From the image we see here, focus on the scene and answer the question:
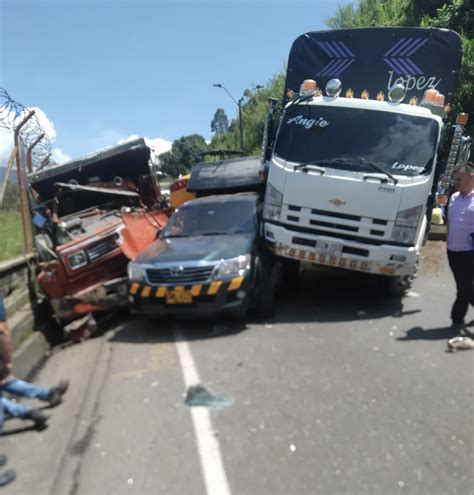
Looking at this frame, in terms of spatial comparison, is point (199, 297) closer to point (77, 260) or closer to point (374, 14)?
point (77, 260)

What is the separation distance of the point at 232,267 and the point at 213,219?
1.65 m

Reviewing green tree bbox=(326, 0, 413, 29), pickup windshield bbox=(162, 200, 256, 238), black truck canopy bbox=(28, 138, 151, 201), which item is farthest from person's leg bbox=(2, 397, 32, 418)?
green tree bbox=(326, 0, 413, 29)

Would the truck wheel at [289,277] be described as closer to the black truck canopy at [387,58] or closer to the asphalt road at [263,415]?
the asphalt road at [263,415]

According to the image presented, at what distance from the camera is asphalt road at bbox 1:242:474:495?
3.40 metres

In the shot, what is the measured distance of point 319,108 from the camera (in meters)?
7.71

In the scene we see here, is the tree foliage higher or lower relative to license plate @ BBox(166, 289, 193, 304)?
higher

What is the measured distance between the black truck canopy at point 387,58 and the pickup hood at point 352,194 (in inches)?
94.8

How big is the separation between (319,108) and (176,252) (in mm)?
3025

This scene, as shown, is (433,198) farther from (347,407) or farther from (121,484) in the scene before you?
(121,484)

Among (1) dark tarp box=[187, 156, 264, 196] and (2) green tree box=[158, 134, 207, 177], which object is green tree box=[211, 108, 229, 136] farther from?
(1) dark tarp box=[187, 156, 264, 196]

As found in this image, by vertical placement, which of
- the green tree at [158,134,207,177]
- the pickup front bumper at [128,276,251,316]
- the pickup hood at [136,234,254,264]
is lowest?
the green tree at [158,134,207,177]

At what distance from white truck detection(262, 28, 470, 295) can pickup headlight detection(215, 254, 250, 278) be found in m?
0.87

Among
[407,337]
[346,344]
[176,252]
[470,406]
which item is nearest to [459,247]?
[407,337]

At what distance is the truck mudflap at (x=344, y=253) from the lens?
6.89 meters
